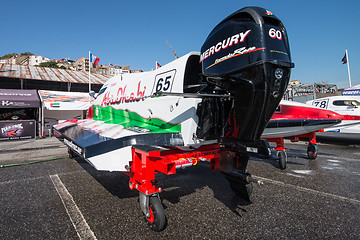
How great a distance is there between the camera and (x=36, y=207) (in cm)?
Answer: 328

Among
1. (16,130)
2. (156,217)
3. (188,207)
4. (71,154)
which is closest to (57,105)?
(16,130)

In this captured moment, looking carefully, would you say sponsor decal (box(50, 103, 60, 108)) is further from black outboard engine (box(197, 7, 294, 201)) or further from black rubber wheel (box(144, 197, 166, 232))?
black outboard engine (box(197, 7, 294, 201))

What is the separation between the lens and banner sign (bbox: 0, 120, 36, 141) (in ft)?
40.1

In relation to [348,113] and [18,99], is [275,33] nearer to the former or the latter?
[348,113]

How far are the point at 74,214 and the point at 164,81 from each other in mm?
2470

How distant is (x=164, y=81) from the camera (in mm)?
3393

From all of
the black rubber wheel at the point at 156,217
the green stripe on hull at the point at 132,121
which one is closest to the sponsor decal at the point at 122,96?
the green stripe on hull at the point at 132,121

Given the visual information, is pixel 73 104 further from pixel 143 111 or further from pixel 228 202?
pixel 228 202

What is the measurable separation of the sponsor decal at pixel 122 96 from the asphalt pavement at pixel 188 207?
5.98 ft

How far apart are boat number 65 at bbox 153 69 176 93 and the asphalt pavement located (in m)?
1.91

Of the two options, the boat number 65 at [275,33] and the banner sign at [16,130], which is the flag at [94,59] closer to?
the banner sign at [16,130]

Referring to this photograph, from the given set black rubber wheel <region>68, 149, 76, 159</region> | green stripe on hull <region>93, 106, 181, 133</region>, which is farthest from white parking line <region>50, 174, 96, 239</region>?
black rubber wheel <region>68, 149, 76, 159</region>

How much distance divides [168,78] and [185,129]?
3.16ft

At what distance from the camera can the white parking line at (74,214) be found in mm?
2520
